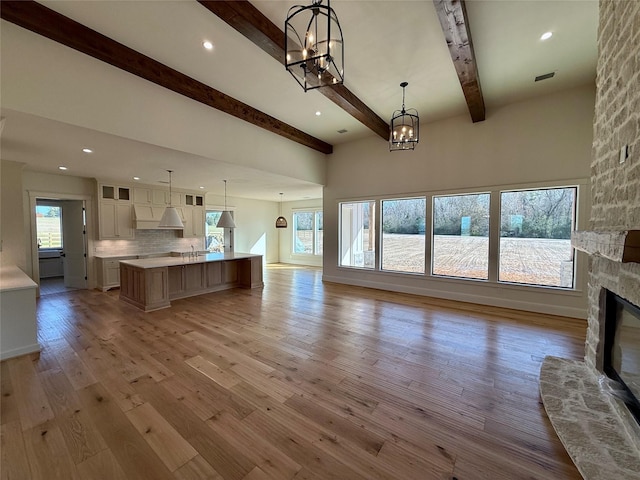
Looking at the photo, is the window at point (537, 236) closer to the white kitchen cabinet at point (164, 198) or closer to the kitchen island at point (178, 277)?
the kitchen island at point (178, 277)

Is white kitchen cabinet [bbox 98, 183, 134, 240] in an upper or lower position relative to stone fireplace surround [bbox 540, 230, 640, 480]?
upper

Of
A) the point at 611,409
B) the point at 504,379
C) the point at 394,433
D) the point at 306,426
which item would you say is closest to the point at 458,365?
the point at 504,379

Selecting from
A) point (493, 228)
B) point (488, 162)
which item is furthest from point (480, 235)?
point (488, 162)

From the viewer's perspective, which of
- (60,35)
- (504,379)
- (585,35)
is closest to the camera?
(504,379)

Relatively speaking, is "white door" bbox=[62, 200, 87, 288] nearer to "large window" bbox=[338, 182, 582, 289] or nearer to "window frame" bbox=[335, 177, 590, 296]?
"window frame" bbox=[335, 177, 590, 296]

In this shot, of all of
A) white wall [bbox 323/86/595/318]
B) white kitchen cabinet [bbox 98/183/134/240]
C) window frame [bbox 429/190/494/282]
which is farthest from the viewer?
white kitchen cabinet [bbox 98/183/134/240]

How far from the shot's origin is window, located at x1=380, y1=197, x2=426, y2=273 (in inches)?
242

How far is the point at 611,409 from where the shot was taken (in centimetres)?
201

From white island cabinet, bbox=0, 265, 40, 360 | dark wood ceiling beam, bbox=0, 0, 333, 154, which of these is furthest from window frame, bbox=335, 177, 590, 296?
white island cabinet, bbox=0, 265, 40, 360

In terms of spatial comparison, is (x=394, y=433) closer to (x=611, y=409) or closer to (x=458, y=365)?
(x=458, y=365)

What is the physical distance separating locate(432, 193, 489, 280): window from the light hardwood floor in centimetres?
146

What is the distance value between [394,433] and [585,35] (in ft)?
16.2

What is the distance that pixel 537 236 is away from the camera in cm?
486

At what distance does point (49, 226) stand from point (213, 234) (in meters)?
4.69
